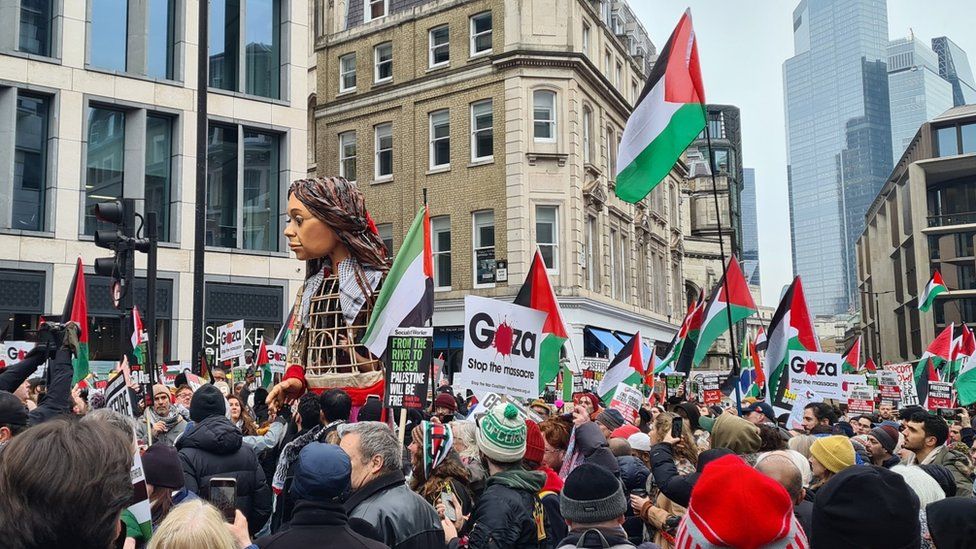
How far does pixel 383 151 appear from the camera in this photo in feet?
113

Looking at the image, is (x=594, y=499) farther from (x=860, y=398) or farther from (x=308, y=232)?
(x=860, y=398)

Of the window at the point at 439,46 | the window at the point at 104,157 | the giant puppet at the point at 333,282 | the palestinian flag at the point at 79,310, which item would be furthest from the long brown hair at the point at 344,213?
the window at the point at 439,46

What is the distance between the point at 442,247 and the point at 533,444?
27.3 metres

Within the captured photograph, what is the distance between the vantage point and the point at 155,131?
24.2 metres

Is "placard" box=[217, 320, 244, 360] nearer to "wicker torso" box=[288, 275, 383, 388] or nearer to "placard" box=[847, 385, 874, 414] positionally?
"wicker torso" box=[288, 275, 383, 388]

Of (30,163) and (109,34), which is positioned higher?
(109,34)

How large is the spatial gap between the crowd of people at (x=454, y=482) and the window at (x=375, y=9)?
2771 cm

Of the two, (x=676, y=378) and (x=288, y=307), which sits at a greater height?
(x=288, y=307)

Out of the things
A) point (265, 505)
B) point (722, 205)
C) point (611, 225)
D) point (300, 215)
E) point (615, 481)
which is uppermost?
point (722, 205)

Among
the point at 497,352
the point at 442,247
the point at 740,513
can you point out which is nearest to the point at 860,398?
the point at 497,352

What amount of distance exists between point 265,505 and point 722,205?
62.6 metres

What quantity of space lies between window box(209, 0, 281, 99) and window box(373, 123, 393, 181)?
838cm

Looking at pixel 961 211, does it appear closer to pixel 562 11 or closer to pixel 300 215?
pixel 562 11

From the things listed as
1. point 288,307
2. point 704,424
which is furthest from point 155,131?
point 704,424
